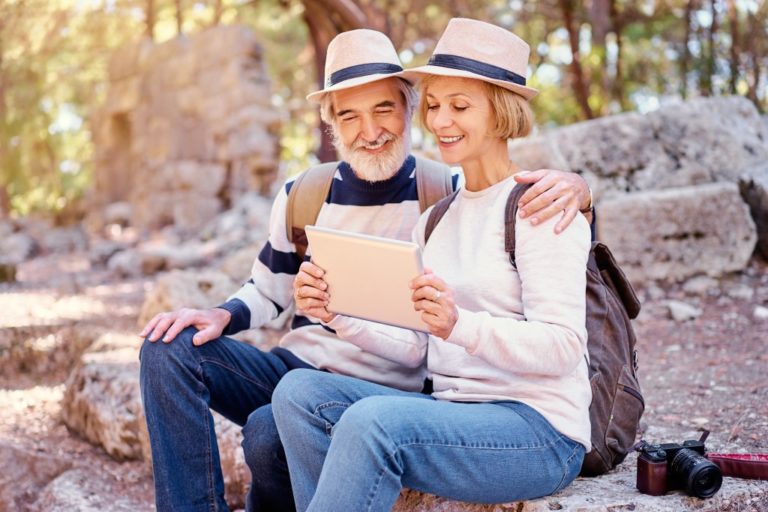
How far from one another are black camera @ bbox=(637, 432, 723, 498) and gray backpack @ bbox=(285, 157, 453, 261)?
→ 112cm

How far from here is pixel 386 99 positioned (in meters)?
2.71

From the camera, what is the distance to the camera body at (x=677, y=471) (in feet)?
6.64

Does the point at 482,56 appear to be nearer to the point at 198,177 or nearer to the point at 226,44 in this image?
the point at 226,44

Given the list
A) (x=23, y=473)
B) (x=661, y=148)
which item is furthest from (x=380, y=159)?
(x=661, y=148)

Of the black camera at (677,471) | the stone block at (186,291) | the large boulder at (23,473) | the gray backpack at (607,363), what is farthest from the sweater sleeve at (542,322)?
the stone block at (186,291)

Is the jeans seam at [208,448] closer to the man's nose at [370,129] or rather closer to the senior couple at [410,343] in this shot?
the senior couple at [410,343]

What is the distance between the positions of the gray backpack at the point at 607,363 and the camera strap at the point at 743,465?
24 centimetres

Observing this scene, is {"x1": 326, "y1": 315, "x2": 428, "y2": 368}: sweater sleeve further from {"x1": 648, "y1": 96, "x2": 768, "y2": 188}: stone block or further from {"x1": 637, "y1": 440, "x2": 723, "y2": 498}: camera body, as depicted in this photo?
{"x1": 648, "y1": 96, "x2": 768, "y2": 188}: stone block

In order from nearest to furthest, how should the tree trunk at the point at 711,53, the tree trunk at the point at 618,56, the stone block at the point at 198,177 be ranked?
the tree trunk at the point at 711,53 < the tree trunk at the point at 618,56 < the stone block at the point at 198,177

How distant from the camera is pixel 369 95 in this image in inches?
106

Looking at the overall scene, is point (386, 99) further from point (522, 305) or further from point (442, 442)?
point (442, 442)

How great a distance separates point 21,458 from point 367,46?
7.86 feet

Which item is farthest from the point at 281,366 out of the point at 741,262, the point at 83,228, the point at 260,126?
the point at 83,228

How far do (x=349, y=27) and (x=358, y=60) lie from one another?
380 cm
